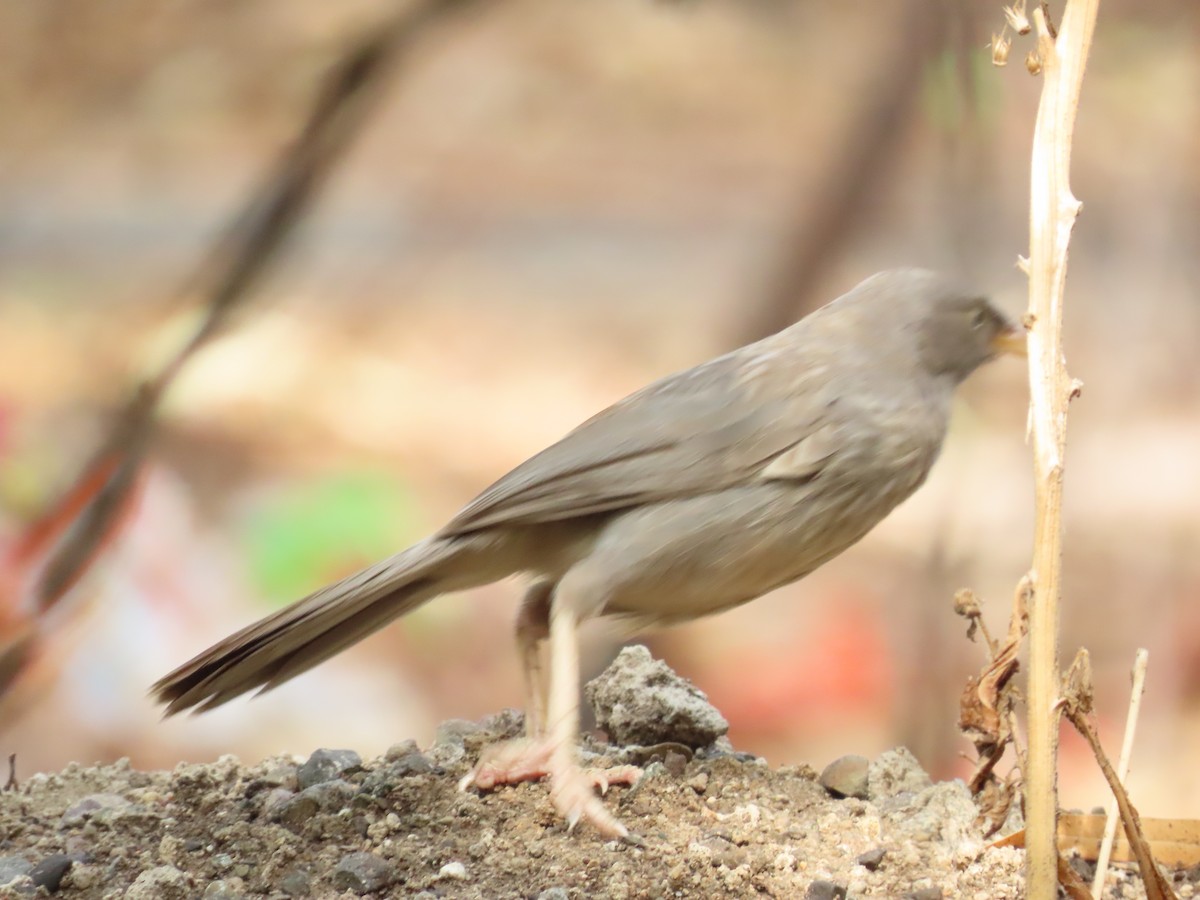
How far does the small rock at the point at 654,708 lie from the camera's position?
2.74 meters

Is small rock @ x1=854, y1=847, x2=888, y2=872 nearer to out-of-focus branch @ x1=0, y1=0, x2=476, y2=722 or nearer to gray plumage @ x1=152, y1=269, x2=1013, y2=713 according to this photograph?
gray plumage @ x1=152, y1=269, x2=1013, y2=713

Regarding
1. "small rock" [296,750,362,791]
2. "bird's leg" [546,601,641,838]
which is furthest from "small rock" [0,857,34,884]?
"bird's leg" [546,601,641,838]

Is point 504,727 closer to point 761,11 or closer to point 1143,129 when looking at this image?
point 761,11

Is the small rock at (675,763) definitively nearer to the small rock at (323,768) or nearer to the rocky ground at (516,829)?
the rocky ground at (516,829)

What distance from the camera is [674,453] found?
95.3 inches

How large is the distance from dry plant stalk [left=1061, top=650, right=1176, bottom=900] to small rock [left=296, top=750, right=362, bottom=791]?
149 centimetres

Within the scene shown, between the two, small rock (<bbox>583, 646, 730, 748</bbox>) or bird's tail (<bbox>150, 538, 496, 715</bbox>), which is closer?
bird's tail (<bbox>150, 538, 496, 715</bbox>)

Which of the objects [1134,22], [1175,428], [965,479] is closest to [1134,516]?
[1175,428]

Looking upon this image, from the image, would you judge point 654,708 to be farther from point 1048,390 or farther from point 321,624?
point 1048,390

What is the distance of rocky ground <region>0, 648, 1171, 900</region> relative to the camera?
78.7 inches

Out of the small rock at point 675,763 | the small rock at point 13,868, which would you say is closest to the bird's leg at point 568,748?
the small rock at point 675,763

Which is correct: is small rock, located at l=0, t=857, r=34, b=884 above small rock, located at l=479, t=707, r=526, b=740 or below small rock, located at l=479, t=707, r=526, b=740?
below

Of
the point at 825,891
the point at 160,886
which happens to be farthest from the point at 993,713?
the point at 160,886

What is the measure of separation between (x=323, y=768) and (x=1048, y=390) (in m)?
1.69
